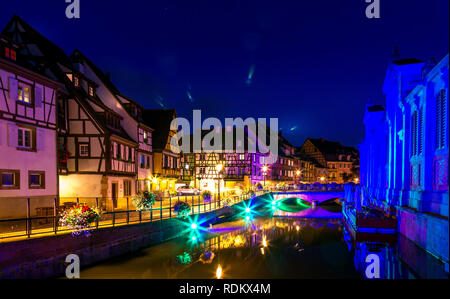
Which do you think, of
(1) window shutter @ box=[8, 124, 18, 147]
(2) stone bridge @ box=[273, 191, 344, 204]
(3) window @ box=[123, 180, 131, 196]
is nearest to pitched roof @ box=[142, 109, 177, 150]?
(3) window @ box=[123, 180, 131, 196]

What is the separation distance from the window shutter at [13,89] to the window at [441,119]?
23597mm

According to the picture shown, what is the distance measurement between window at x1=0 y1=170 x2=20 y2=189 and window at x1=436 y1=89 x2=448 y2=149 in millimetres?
23561

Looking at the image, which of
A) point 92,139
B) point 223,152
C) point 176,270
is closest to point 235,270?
point 176,270

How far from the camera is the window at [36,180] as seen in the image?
66.8 feet

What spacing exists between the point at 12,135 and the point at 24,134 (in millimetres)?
1039

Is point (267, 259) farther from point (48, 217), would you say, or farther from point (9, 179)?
point (9, 179)

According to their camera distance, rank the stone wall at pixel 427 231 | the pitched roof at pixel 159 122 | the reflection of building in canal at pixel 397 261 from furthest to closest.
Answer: the pitched roof at pixel 159 122
the reflection of building in canal at pixel 397 261
the stone wall at pixel 427 231

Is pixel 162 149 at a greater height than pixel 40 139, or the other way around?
pixel 40 139

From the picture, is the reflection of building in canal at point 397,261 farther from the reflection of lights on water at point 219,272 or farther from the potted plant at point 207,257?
the potted plant at point 207,257

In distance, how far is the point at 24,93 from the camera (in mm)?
20219

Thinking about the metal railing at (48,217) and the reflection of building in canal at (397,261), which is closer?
the reflection of building in canal at (397,261)

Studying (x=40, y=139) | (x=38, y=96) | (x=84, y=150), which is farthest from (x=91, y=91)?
(x=40, y=139)

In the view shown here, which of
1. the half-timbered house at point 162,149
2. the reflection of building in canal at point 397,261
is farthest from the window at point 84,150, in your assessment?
the reflection of building in canal at point 397,261
